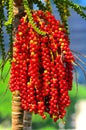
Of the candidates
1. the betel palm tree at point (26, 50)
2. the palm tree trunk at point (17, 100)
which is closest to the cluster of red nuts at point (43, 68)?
the betel palm tree at point (26, 50)

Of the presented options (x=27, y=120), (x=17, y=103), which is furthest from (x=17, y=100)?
(x=27, y=120)

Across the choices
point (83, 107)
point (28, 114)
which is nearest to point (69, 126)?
point (83, 107)

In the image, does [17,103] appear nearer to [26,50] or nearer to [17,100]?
[17,100]

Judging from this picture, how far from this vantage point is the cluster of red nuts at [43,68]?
7.70ft

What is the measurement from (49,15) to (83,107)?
30.9 feet

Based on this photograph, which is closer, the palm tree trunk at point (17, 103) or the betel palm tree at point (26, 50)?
the betel palm tree at point (26, 50)

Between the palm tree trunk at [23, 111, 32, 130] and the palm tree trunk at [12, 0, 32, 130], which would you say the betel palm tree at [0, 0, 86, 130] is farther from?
the palm tree trunk at [23, 111, 32, 130]

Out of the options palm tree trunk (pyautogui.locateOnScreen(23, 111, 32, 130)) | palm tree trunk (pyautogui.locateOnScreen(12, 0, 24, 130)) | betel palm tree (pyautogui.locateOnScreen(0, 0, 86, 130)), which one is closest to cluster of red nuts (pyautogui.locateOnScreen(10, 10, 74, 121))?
betel palm tree (pyautogui.locateOnScreen(0, 0, 86, 130))

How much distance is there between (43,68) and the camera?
240 centimetres

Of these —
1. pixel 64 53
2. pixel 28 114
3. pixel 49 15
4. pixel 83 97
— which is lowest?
pixel 28 114

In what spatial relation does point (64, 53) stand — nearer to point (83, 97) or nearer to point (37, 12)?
point (37, 12)

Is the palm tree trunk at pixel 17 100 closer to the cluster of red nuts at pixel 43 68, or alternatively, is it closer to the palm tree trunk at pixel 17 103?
the palm tree trunk at pixel 17 103

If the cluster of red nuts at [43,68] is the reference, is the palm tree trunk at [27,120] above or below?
below

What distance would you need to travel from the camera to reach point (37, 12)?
2.52 m
